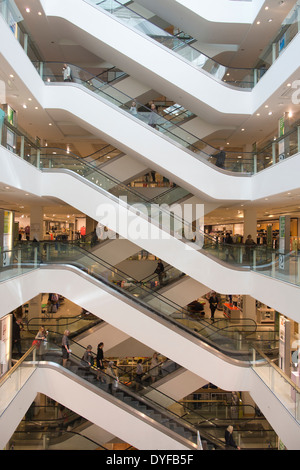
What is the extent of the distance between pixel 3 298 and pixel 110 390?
417cm

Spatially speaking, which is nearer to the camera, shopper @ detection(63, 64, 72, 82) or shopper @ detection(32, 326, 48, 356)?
shopper @ detection(32, 326, 48, 356)

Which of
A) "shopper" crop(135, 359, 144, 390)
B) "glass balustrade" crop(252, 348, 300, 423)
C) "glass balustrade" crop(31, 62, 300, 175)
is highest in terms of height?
"glass balustrade" crop(31, 62, 300, 175)

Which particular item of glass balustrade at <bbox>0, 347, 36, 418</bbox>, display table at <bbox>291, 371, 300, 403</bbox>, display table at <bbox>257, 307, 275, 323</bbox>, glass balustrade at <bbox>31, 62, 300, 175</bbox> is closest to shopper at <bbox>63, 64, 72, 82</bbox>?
glass balustrade at <bbox>31, 62, 300, 175</bbox>

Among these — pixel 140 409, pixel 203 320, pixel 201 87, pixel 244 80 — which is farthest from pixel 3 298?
pixel 244 80

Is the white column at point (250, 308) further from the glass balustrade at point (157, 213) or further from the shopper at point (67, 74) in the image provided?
the shopper at point (67, 74)

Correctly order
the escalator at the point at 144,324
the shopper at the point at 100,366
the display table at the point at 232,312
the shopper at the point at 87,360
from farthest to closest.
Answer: the display table at the point at 232,312 → the escalator at the point at 144,324 → the shopper at the point at 87,360 → the shopper at the point at 100,366

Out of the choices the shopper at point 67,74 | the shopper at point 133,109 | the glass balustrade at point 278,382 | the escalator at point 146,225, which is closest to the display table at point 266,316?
the escalator at point 146,225

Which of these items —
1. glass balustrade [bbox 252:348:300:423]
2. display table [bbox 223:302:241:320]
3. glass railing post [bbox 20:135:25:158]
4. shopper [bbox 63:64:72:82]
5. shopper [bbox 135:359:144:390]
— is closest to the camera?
glass balustrade [bbox 252:348:300:423]

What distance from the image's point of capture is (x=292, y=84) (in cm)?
827

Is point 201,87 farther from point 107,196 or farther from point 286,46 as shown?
point 107,196

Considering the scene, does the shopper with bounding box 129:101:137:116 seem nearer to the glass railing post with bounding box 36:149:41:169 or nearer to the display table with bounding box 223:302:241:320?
the glass railing post with bounding box 36:149:41:169

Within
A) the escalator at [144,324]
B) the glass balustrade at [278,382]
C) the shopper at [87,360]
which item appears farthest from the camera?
the escalator at [144,324]

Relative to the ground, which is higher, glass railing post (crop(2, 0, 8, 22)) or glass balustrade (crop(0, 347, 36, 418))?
glass railing post (crop(2, 0, 8, 22))

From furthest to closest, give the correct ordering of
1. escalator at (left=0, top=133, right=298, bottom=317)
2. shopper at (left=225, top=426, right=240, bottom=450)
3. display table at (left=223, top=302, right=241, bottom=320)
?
display table at (left=223, top=302, right=241, bottom=320)
escalator at (left=0, top=133, right=298, bottom=317)
shopper at (left=225, top=426, right=240, bottom=450)
